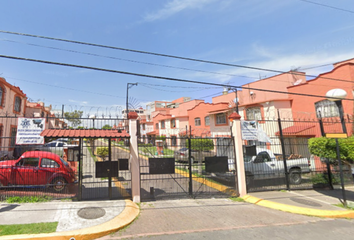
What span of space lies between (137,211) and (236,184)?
14.9ft

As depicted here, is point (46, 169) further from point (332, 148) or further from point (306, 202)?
point (332, 148)

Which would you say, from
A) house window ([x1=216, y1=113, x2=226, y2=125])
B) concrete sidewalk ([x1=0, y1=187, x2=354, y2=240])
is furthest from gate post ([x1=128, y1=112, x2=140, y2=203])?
house window ([x1=216, y1=113, x2=226, y2=125])

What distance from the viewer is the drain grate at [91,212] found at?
5.38 m

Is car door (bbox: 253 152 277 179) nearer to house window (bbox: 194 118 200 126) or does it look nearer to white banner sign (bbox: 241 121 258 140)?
white banner sign (bbox: 241 121 258 140)

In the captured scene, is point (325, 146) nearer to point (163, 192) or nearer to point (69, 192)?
point (163, 192)

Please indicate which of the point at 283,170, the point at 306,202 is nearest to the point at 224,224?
the point at 306,202

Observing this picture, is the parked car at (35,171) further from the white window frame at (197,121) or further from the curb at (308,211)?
the white window frame at (197,121)

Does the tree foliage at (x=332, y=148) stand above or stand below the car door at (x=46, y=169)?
above

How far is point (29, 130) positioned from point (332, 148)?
38.3 feet

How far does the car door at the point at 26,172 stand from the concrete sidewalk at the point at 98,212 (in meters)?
1.00

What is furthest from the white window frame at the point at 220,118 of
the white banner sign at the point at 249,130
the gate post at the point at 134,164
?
the gate post at the point at 134,164

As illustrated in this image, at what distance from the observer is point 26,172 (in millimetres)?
6953

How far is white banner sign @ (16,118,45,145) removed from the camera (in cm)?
695

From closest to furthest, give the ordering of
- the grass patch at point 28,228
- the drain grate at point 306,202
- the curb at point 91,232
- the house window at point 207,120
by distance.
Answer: the curb at point 91,232 → the grass patch at point 28,228 → the drain grate at point 306,202 → the house window at point 207,120
